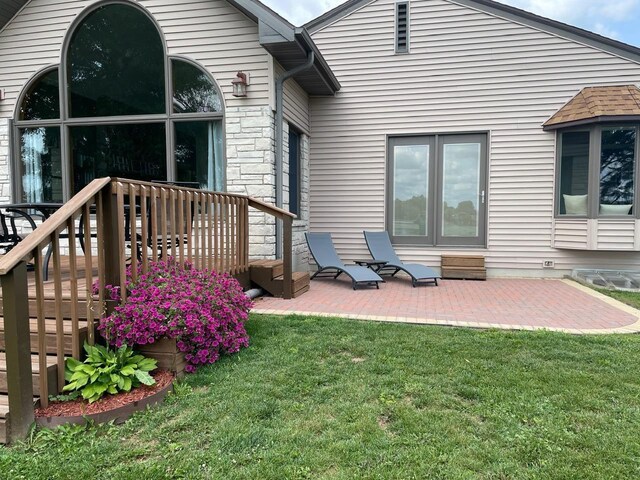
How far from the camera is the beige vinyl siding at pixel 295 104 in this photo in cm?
624

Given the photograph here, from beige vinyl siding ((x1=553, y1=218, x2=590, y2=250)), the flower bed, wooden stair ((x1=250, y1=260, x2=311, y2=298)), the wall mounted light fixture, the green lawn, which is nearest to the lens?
the green lawn

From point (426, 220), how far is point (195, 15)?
15.9 ft

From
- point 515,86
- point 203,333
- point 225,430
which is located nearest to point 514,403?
point 225,430

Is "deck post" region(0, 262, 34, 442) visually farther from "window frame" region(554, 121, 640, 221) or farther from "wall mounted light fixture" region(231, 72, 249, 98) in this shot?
"window frame" region(554, 121, 640, 221)

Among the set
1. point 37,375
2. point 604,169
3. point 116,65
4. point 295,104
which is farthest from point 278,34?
point 604,169

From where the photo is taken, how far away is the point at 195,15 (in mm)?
5668

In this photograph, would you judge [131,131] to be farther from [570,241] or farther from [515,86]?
[570,241]

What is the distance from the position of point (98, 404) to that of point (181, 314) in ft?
2.20

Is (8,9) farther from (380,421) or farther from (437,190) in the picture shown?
(380,421)

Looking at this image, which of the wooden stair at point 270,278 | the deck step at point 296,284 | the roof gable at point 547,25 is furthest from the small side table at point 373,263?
the roof gable at point 547,25

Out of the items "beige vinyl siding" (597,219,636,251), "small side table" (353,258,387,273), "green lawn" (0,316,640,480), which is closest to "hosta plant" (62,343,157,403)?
"green lawn" (0,316,640,480)

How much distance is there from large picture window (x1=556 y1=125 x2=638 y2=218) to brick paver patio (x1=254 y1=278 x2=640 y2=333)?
1407mm

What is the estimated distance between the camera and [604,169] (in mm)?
6680

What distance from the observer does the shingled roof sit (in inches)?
247
